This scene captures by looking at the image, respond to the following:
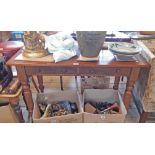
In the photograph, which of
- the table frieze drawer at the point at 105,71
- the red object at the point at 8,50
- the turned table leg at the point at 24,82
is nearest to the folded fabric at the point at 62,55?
the table frieze drawer at the point at 105,71

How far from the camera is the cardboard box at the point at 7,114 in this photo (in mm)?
1464

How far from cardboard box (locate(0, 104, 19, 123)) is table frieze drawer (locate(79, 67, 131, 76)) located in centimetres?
62

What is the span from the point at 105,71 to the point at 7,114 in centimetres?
83

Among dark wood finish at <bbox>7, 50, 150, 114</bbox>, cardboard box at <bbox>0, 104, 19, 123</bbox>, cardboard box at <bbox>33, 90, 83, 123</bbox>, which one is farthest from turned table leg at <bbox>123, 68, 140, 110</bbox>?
cardboard box at <bbox>0, 104, 19, 123</bbox>

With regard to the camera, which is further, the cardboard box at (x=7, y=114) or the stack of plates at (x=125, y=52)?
the cardboard box at (x=7, y=114)

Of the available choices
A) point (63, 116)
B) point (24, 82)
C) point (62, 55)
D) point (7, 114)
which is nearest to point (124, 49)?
point (62, 55)

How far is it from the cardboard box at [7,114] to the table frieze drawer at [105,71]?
0.62 meters

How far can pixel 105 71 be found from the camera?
1.35 metres

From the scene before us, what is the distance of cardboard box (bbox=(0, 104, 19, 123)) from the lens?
1.46m

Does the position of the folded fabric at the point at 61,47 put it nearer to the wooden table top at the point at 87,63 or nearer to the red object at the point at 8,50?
the wooden table top at the point at 87,63

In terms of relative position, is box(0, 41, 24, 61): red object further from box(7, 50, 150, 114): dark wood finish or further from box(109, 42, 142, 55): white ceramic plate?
box(109, 42, 142, 55): white ceramic plate
